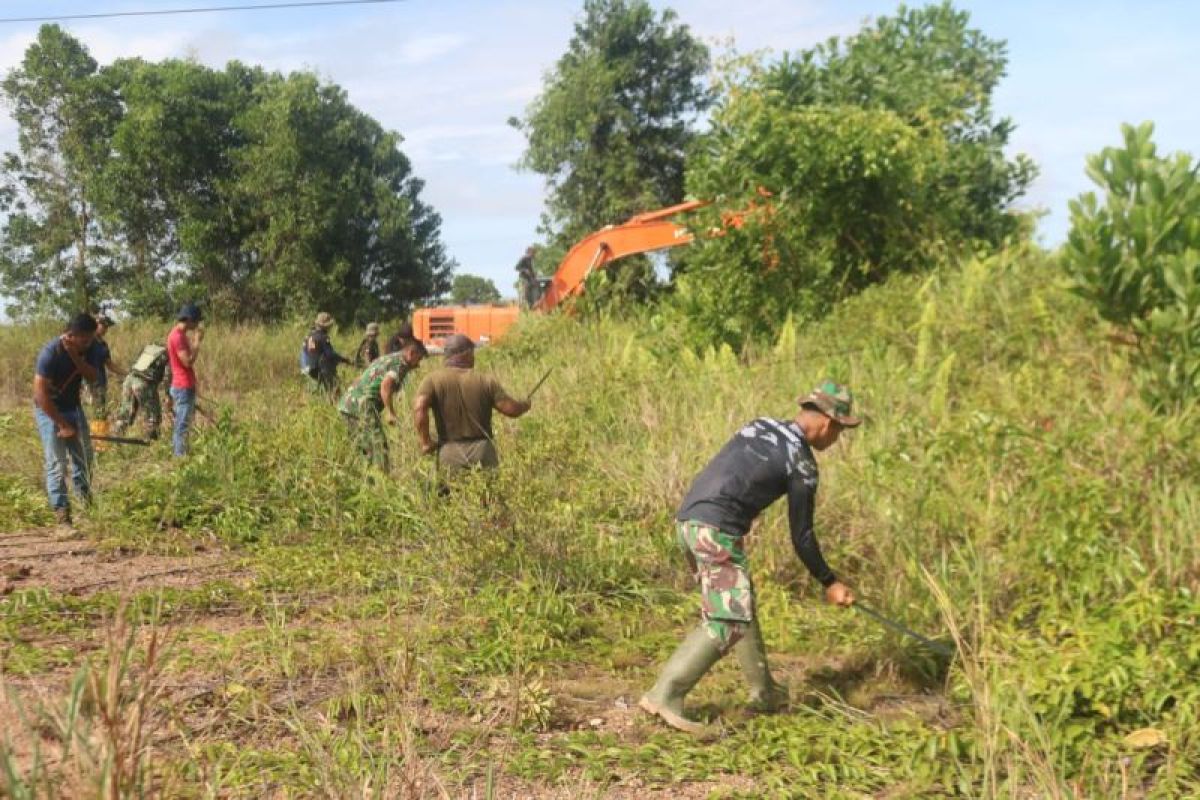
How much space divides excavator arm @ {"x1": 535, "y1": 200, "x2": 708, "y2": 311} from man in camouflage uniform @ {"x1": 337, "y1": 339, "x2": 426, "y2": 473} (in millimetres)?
6689

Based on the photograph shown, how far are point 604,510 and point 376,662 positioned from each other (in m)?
3.37

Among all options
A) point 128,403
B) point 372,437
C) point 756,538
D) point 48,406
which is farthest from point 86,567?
point 128,403

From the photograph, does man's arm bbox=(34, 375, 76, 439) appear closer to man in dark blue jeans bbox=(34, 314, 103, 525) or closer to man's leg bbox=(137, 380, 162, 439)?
man in dark blue jeans bbox=(34, 314, 103, 525)

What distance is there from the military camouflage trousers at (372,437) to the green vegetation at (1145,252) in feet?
17.8

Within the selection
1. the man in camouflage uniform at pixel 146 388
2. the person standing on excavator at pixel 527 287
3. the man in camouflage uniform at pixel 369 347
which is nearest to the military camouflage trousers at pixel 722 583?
the man in camouflage uniform at pixel 146 388

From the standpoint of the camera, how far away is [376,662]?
4.87m

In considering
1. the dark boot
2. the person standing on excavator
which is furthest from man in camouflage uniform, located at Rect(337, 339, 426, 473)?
the person standing on excavator

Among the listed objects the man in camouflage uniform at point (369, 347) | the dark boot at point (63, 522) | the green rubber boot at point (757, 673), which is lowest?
the green rubber boot at point (757, 673)

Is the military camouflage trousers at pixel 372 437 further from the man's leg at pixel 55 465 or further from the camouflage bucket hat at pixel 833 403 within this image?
the camouflage bucket hat at pixel 833 403

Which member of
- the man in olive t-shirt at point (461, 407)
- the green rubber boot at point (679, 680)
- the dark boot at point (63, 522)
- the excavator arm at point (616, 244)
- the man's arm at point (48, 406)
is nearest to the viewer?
the green rubber boot at point (679, 680)

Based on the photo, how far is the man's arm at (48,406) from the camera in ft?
27.7

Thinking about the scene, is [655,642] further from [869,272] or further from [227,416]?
[869,272]

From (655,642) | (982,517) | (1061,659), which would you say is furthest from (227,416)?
(1061,659)

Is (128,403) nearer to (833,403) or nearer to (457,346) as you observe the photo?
(457,346)
